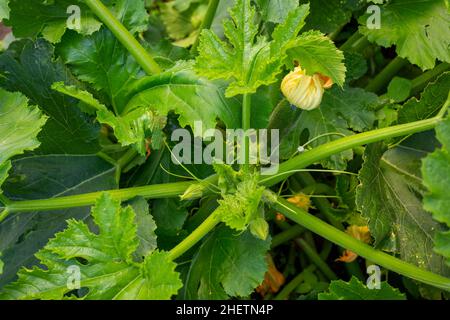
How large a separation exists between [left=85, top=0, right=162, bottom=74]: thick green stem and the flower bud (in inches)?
12.1

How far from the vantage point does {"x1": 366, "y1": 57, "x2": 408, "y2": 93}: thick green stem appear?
1847mm

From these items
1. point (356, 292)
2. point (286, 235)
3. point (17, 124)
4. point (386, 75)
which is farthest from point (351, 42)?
point (17, 124)

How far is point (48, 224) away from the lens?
1.47 metres

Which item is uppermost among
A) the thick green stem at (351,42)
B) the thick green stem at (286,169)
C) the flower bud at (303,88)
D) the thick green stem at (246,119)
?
the thick green stem at (351,42)

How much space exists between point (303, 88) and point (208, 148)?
0.90 feet

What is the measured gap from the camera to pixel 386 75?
1.85 m

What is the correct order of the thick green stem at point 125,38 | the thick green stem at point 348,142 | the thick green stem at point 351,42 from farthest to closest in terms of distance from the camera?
1. the thick green stem at point 351,42
2. the thick green stem at point 125,38
3. the thick green stem at point 348,142

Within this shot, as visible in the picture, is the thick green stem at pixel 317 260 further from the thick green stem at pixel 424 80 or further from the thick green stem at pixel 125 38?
the thick green stem at pixel 125 38

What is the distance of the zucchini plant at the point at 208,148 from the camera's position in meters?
1.16

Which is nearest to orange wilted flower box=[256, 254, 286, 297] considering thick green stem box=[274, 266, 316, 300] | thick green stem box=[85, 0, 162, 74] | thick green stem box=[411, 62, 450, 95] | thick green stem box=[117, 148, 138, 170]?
thick green stem box=[274, 266, 316, 300]

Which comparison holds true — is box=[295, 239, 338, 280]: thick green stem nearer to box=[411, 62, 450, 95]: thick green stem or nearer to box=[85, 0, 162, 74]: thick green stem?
box=[411, 62, 450, 95]: thick green stem

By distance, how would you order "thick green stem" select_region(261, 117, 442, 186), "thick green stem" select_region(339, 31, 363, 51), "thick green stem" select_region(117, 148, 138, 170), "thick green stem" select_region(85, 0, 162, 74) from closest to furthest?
"thick green stem" select_region(261, 117, 442, 186) → "thick green stem" select_region(85, 0, 162, 74) → "thick green stem" select_region(117, 148, 138, 170) → "thick green stem" select_region(339, 31, 363, 51)

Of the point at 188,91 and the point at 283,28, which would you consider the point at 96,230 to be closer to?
the point at 188,91

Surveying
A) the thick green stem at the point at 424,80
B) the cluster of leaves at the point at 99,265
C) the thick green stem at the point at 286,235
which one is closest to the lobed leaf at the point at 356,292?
the cluster of leaves at the point at 99,265
